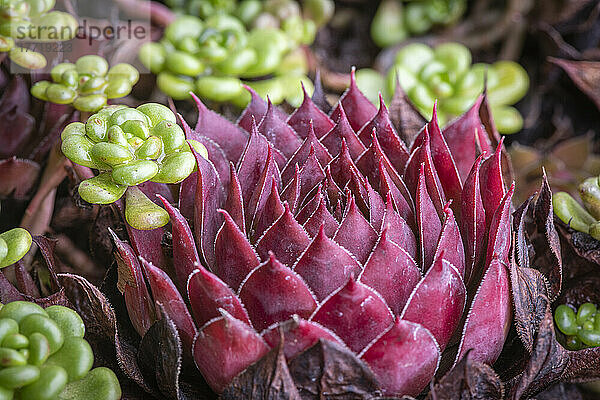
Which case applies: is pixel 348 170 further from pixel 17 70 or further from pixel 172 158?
pixel 17 70

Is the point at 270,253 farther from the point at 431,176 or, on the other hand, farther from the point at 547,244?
the point at 547,244

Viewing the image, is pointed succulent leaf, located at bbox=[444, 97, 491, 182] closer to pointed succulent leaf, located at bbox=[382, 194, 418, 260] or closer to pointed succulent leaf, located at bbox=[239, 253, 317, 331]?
pointed succulent leaf, located at bbox=[382, 194, 418, 260]

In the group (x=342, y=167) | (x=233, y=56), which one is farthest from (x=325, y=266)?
(x=233, y=56)

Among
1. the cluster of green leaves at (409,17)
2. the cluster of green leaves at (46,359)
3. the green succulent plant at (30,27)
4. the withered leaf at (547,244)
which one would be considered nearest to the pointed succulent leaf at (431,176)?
the withered leaf at (547,244)

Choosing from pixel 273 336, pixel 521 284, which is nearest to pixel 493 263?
pixel 521 284

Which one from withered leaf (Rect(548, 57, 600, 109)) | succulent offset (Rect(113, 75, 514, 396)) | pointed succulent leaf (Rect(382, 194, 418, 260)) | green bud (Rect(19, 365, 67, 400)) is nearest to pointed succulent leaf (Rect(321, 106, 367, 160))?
succulent offset (Rect(113, 75, 514, 396))
